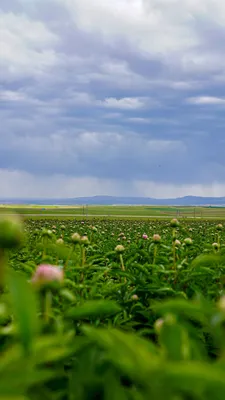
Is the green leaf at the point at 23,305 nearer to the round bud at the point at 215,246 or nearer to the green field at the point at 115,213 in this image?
the round bud at the point at 215,246

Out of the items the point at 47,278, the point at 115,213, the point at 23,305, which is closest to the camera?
the point at 23,305

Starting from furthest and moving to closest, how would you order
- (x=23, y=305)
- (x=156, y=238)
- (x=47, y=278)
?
(x=156, y=238)
(x=47, y=278)
(x=23, y=305)

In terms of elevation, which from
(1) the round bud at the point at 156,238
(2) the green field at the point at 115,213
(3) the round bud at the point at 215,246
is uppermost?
(1) the round bud at the point at 156,238

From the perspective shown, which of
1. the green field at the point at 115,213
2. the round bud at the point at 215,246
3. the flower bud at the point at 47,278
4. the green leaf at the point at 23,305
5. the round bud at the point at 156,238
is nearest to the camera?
the green leaf at the point at 23,305

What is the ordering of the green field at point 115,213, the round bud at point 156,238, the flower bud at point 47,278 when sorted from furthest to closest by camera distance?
the green field at point 115,213
the round bud at point 156,238
the flower bud at point 47,278

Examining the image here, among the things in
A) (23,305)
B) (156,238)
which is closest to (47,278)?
(23,305)

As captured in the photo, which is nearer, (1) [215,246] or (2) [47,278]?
(2) [47,278]

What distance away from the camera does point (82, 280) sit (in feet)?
8.56

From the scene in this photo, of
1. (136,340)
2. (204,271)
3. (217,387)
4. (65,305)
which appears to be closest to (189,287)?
(204,271)

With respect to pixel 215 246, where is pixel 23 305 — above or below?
above

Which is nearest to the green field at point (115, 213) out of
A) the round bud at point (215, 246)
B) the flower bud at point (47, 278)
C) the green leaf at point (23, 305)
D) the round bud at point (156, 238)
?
the round bud at point (215, 246)

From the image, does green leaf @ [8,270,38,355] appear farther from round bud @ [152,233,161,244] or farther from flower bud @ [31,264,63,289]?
round bud @ [152,233,161,244]

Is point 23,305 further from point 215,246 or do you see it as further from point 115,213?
point 115,213

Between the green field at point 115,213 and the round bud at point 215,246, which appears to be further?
the green field at point 115,213
